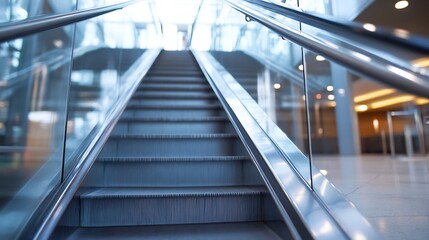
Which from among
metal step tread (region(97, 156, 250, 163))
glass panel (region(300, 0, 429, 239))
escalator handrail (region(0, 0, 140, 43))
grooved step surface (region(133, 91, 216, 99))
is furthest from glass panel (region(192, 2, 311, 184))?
escalator handrail (region(0, 0, 140, 43))

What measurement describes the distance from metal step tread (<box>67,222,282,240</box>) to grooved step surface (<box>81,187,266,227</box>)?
0.12ft

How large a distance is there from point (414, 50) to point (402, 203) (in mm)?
1154

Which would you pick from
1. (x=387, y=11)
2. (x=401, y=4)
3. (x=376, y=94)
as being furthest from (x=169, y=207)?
(x=387, y=11)

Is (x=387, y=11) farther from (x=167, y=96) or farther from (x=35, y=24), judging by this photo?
(x=35, y=24)

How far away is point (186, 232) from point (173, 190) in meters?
0.29

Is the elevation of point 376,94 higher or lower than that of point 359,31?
higher

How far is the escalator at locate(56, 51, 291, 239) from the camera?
122cm

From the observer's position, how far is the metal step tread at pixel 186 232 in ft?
3.73

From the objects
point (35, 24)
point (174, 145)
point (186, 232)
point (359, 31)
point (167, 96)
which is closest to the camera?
point (359, 31)

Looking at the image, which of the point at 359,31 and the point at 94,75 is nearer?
the point at 359,31

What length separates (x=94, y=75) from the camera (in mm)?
1740

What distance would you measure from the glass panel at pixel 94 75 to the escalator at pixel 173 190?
20 cm

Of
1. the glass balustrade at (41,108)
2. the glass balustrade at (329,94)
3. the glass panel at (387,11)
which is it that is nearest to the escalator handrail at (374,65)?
the glass balustrade at (329,94)

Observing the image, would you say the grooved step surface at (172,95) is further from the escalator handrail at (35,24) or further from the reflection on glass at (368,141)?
the escalator handrail at (35,24)
